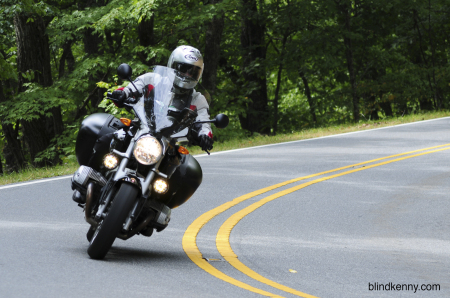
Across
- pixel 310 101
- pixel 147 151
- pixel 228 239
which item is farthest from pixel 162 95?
pixel 310 101

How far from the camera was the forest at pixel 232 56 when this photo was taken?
1730 centimetres

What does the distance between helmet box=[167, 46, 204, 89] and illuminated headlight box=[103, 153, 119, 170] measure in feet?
2.84

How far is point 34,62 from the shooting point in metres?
18.6

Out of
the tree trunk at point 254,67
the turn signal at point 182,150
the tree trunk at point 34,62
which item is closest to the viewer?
the turn signal at point 182,150

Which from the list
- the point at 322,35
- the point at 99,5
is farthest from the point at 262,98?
the point at 99,5

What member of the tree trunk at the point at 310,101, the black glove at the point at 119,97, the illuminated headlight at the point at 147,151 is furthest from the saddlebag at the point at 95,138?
the tree trunk at the point at 310,101

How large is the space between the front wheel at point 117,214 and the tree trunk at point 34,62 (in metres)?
13.9

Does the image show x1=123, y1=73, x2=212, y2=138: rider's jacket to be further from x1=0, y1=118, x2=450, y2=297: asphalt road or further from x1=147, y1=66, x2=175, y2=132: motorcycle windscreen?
x1=0, y1=118, x2=450, y2=297: asphalt road

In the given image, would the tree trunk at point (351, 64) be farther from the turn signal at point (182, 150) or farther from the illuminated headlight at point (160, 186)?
the illuminated headlight at point (160, 186)

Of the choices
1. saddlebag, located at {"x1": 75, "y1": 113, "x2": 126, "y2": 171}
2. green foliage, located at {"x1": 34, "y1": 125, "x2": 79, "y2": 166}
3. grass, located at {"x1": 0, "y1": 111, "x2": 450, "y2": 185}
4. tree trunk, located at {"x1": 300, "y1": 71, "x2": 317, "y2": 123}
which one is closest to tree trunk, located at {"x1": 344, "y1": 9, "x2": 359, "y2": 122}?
grass, located at {"x1": 0, "y1": 111, "x2": 450, "y2": 185}

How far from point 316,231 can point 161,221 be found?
215 cm

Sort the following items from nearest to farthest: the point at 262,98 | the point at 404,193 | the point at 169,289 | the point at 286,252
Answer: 1. the point at 169,289
2. the point at 286,252
3. the point at 404,193
4. the point at 262,98

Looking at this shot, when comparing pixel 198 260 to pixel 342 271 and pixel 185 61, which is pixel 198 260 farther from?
pixel 185 61

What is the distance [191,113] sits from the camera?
17.3 feet
